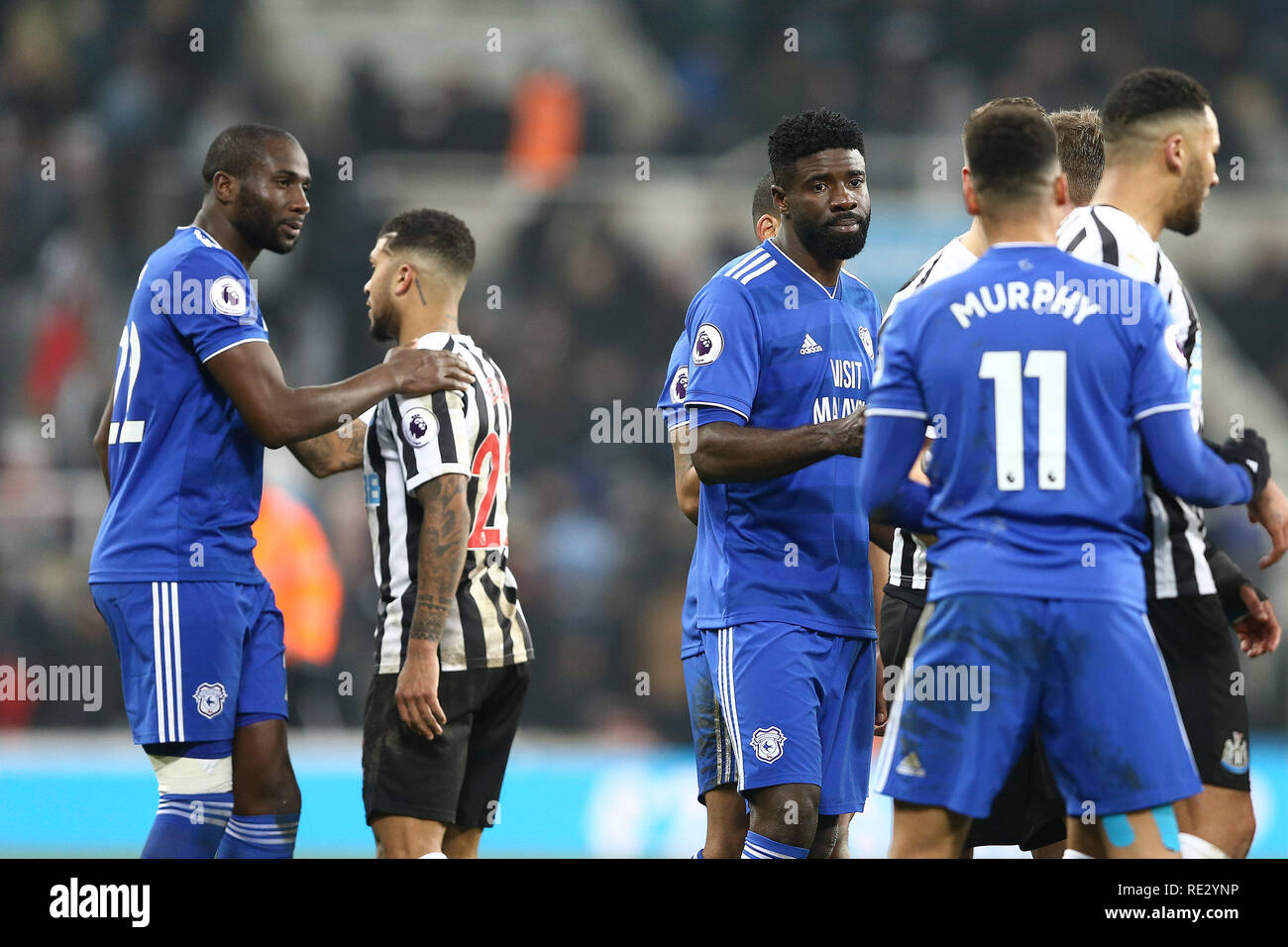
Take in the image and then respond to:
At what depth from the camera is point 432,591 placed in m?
4.65

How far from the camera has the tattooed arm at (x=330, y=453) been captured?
5125 millimetres

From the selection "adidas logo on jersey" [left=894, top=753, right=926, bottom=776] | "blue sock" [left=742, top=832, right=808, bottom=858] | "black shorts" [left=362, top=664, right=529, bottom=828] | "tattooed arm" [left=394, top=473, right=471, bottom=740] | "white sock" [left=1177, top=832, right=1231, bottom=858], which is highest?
"tattooed arm" [left=394, top=473, right=471, bottom=740]

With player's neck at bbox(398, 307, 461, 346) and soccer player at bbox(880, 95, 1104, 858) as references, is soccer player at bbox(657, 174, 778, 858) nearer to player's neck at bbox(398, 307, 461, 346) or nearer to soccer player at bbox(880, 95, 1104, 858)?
soccer player at bbox(880, 95, 1104, 858)

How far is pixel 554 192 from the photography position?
13281mm

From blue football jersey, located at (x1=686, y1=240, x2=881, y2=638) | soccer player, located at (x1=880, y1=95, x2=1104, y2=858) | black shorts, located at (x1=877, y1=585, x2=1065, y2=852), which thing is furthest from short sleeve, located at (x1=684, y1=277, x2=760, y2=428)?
black shorts, located at (x1=877, y1=585, x2=1065, y2=852)

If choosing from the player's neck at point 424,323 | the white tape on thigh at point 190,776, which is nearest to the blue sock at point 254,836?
the white tape on thigh at point 190,776

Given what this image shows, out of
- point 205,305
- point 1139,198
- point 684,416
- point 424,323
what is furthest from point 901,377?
point 205,305

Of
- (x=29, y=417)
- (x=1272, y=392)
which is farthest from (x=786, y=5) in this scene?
(x=29, y=417)

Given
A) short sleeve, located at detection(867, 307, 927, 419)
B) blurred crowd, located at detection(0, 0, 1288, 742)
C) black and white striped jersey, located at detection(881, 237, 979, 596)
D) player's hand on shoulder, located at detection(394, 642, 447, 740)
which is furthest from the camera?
blurred crowd, located at detection(0, 0, 1288, 742)

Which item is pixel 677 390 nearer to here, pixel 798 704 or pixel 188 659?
pixel 798 704

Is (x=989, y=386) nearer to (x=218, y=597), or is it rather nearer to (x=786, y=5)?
(x=218, y=597)

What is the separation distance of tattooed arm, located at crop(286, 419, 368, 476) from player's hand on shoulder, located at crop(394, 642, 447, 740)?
0.79m

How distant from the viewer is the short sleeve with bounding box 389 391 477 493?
4.72m

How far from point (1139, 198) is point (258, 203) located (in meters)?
2.57
